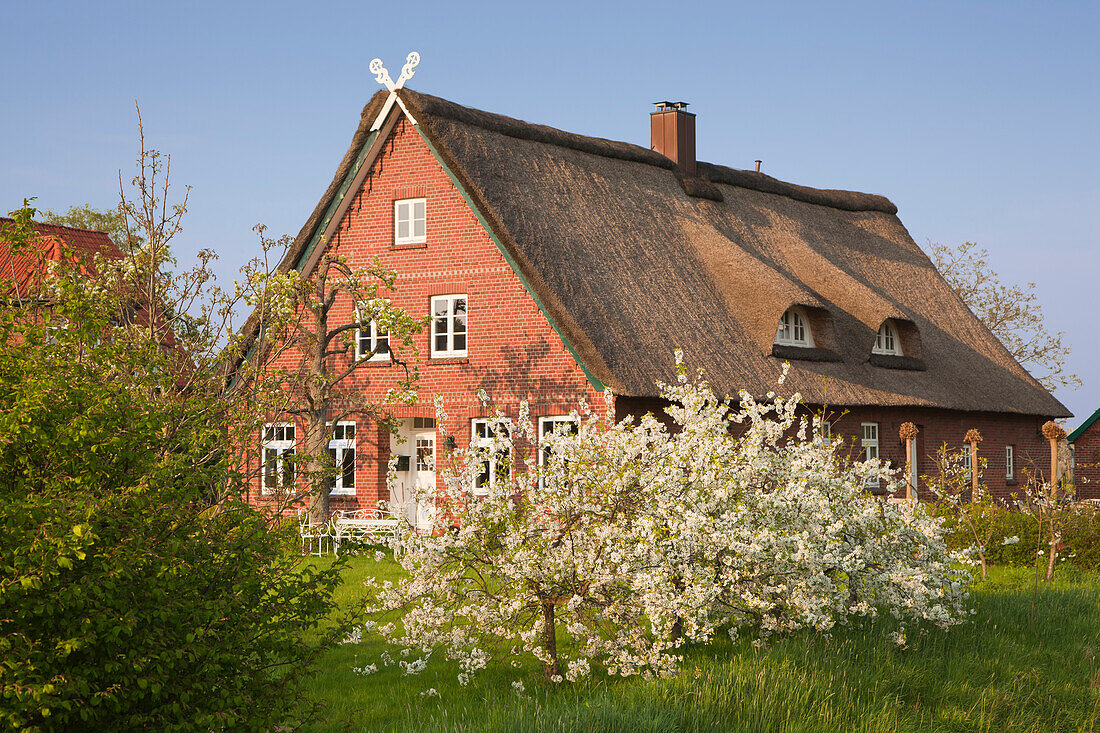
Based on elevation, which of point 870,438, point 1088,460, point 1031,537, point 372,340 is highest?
point 372,340

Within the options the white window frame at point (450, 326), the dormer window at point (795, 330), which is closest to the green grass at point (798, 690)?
the white window frame at point (450, 326)

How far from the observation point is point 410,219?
65.1 ft

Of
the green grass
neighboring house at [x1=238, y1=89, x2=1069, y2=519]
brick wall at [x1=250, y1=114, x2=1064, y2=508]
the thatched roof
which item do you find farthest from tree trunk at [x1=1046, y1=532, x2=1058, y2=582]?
neighboring house at [x1=238, y1=89, x2=1069, y2=519]

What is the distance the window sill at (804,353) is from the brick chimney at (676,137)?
597 centimetres

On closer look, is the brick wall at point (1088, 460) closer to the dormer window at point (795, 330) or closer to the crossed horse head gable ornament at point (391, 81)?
the dormer window at point (795, 330)

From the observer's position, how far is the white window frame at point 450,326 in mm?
18953

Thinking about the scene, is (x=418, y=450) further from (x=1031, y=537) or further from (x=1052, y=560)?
(x=1052, y=560)

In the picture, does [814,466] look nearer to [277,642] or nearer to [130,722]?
[277,642]

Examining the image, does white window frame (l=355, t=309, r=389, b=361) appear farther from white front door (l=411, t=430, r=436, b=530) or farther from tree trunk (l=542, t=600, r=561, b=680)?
tree trunk (l=542, t=600, r=561, b=680)

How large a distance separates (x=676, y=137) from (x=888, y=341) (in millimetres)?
6951

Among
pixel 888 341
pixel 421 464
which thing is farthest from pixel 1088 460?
pixel 421 464

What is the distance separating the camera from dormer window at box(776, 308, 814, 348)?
70.6 ft

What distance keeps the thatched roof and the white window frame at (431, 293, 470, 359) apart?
5.12ft

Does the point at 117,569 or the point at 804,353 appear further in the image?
the point at 804,353
